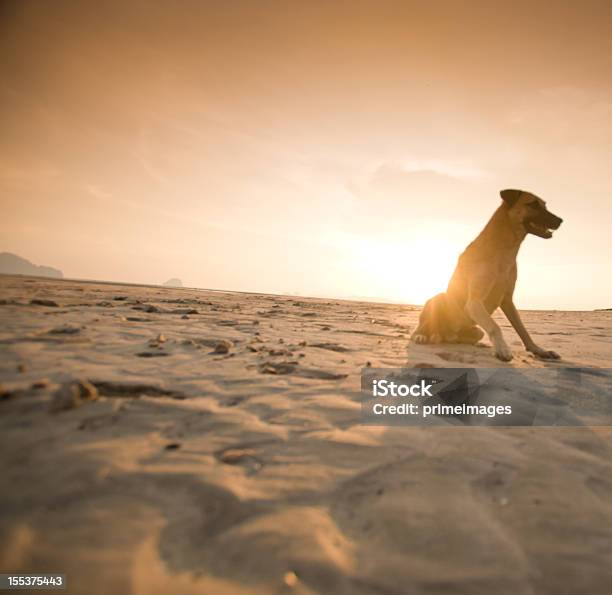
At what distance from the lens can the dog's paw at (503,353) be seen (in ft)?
11.6

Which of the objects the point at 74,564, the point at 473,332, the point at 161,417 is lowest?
the point at 74,564

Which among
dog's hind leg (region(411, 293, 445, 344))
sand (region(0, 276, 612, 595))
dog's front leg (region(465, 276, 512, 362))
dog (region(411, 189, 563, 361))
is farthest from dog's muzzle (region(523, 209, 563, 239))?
sand (region(0, 276, 612, 595))

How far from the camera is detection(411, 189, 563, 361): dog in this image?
4.16 meters

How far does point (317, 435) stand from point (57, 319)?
393 centimetres

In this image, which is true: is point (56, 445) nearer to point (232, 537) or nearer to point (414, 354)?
point (232, 537)

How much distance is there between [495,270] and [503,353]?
4.05 feet

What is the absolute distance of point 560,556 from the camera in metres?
1.01

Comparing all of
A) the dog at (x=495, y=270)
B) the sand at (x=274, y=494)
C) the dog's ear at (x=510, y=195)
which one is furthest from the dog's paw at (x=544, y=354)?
the sand at (x=274, y=494)

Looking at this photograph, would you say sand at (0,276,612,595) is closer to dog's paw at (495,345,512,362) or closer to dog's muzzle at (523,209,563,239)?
dog's paw at (495,345,512,362)

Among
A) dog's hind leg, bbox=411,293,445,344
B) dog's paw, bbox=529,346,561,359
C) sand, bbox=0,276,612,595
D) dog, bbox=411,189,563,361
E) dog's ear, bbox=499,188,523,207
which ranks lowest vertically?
sand, bbox=0,276,612,595

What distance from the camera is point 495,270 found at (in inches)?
167

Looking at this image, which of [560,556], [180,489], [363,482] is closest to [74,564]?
A: [180,489]

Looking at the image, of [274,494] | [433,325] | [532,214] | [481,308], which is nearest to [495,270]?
[481,308]

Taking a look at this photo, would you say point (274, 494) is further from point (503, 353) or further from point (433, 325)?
point (433, 325)
